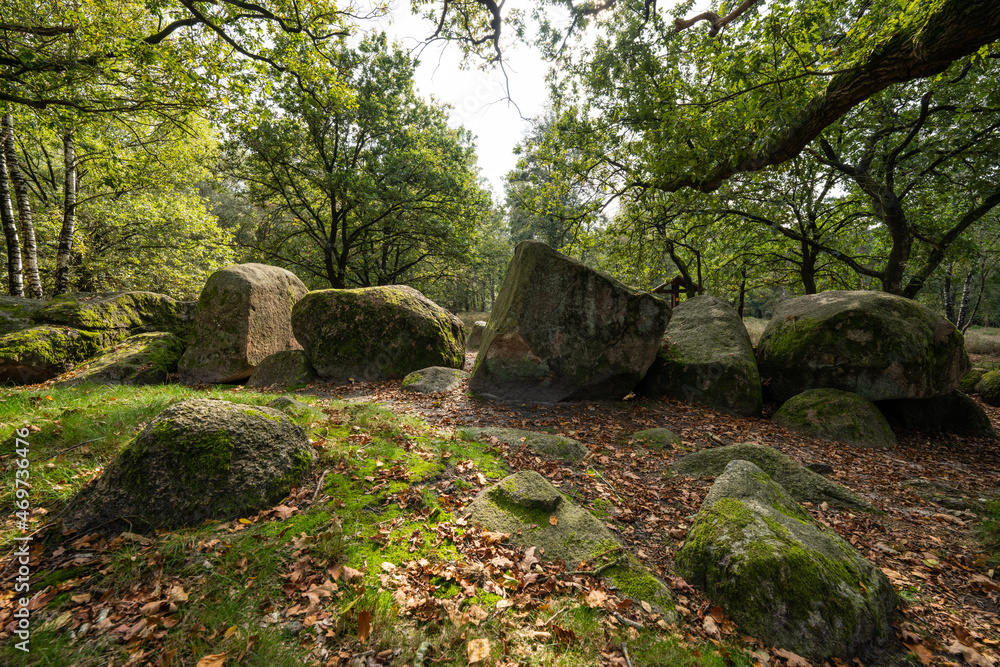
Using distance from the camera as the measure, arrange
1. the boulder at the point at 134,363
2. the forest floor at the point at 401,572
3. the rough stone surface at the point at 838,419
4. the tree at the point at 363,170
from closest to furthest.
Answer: the forest floor at the point at 401,572, the rough stone surface at the point at 838,419, the boulder at the point at 134,363, the tree at the point at 363,170

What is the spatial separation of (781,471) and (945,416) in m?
8.01

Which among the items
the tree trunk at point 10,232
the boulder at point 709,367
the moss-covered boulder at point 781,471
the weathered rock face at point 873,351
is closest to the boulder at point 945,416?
the weathered rock face at point 873,351

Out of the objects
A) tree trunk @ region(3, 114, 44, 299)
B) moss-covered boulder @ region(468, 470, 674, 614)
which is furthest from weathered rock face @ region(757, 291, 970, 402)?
tree trunk @ region(3, 114, 44, 299)

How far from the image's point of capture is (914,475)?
646 centimetres

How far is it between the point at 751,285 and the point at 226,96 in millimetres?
20268

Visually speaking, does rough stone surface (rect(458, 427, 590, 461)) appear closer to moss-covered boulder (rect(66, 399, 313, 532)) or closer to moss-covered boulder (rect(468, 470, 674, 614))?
moss-covered boulder (rect(468, 470, 674, 614))

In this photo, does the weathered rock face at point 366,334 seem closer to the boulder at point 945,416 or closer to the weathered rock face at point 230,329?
the weathered rock face at point 230,329

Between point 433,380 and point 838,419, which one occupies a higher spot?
point 433,380

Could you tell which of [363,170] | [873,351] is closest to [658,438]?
[873,351]

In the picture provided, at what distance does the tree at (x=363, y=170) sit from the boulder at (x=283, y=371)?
28.2 feet

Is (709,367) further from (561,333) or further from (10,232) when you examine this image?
(10,232)

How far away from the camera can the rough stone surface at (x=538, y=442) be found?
586 cm

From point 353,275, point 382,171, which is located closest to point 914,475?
point 382,171

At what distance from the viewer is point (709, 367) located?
363 inches
